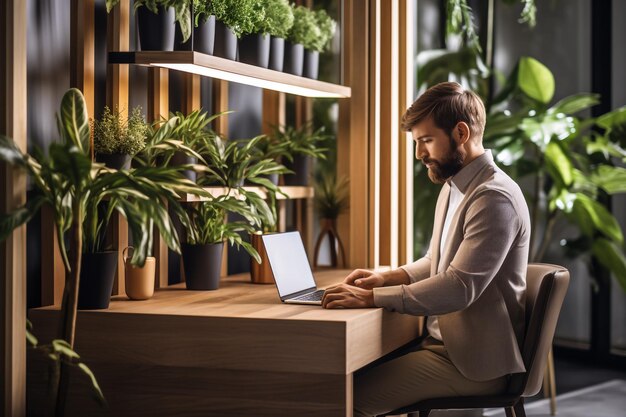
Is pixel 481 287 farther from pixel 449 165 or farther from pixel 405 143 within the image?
pixel 405 143

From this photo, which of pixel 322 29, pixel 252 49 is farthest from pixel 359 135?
pixel 252 49

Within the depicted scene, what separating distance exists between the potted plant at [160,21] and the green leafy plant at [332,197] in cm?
129

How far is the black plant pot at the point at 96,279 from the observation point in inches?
96.0

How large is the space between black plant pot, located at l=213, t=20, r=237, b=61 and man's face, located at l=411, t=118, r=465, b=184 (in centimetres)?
70

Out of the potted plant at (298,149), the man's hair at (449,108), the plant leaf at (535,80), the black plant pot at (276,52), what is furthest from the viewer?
the plant leaf at (535,80)

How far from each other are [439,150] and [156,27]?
953 millimetres

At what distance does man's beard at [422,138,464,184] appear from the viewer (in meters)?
2.76

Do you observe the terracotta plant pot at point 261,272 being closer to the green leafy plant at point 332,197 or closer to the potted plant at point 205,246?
the potted plant at point 205,246

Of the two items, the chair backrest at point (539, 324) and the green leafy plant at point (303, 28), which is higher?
the green leafy plant at point (303, 28)

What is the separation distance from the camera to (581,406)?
14.5 ft

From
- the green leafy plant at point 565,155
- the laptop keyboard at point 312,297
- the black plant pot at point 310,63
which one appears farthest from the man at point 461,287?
the green leafy plant at point 565,155

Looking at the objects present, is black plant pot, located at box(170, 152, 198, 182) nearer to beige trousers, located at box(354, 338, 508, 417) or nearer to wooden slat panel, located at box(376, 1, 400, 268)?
beige trousers, located at box(354, 338, 508, 417)

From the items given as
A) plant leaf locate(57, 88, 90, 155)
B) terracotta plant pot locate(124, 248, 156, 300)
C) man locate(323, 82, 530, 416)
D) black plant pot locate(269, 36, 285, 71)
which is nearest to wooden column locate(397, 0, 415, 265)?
black plant pot locate(269, 36, 285, 71)

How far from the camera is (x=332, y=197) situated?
3855mm
